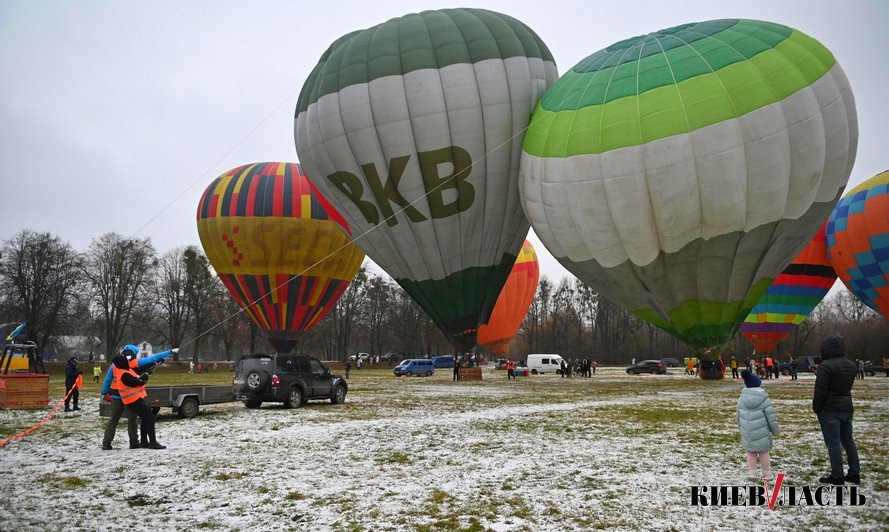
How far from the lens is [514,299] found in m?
43.3

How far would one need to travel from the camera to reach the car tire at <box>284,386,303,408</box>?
1592 cm

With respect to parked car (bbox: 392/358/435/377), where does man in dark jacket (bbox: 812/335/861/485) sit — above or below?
above

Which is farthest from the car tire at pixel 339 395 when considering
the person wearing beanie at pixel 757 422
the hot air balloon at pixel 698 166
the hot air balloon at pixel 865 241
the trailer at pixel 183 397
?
the hot air balloon at pixel 865 241

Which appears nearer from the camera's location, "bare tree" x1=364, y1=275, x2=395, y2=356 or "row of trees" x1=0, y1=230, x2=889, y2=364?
"row of trees" x1=0, y1=230, x2=889, y2=364

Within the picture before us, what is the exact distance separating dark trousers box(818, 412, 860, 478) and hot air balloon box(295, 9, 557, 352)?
637 inches

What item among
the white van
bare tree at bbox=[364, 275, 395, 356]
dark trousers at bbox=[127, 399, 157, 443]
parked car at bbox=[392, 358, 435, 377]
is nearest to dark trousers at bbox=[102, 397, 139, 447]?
dark trousers at bbox=[127, 399, 157, 443]

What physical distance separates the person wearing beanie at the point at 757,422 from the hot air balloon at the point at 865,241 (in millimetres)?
29616

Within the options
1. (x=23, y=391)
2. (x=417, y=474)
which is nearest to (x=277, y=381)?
(x=23, y=391)

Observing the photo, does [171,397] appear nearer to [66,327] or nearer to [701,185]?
[701,185]

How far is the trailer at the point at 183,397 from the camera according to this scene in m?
12.9

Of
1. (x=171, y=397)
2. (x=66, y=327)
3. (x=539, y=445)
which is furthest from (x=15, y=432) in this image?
(x=66, y=327)

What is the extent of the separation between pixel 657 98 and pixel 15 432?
16.8 m

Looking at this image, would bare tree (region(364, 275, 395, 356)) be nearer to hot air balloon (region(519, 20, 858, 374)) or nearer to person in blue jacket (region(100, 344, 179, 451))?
hot air balloon (region(519, 20, 858, 374))

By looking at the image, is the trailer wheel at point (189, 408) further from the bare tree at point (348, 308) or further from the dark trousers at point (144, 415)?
the bare tree at point (348, 308)
